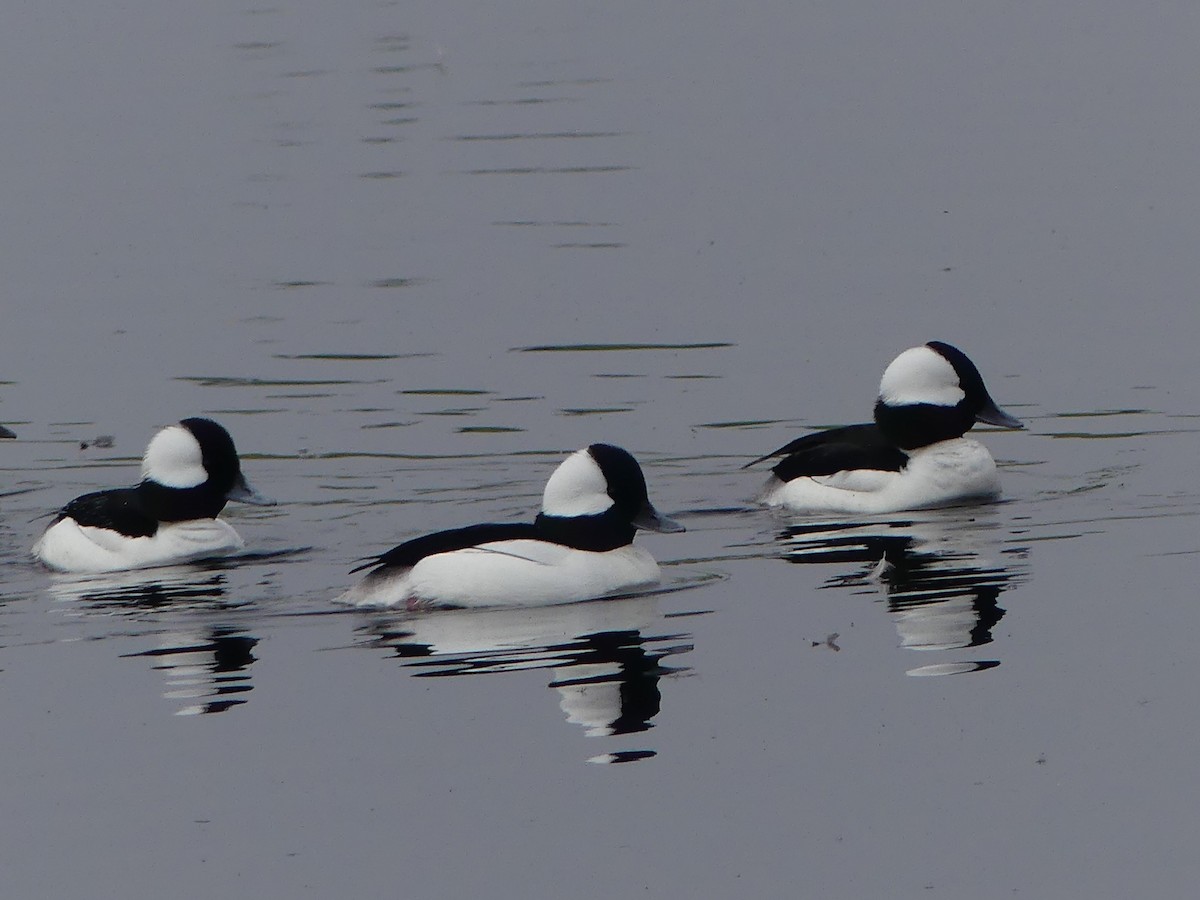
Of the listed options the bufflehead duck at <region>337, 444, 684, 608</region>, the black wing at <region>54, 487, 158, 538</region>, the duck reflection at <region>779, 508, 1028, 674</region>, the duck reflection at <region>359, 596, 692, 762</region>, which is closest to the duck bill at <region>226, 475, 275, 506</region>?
the black wing at <region>54, 487, 158, 538</region>

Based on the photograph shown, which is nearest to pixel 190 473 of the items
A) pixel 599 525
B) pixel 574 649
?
pixel 599 525

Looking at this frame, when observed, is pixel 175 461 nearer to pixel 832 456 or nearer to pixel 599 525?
pixel 599 525

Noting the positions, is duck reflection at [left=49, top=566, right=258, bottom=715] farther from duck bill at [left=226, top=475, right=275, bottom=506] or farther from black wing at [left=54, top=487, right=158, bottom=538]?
duck bill at [left=226, top=475, right=275, bottom=506]

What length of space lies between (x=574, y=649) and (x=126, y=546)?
3.88 meters

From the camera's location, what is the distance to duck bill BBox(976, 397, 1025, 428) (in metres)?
16.2

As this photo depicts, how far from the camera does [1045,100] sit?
1332 inches

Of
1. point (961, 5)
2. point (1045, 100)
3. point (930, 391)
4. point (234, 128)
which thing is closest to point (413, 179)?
point (234, 128)

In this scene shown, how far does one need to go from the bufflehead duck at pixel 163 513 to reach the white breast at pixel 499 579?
6.94 feet

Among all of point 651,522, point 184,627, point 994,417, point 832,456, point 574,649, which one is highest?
point 994,417

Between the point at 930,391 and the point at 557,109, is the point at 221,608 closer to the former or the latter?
the point at 930,391

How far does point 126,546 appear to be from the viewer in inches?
563

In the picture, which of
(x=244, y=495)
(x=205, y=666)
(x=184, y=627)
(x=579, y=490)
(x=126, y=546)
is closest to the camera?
(x=205, y=666)

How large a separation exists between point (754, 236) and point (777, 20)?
892 inches

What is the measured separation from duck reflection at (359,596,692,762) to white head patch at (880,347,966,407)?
12.5 feet
